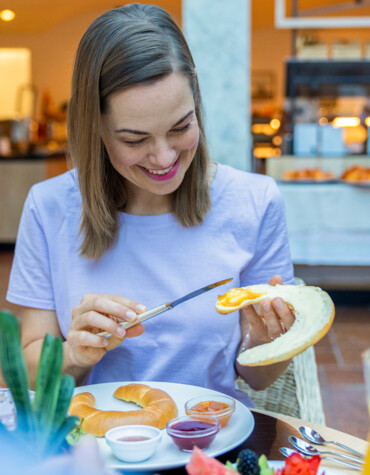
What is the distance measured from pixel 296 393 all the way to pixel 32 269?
2.24 feet

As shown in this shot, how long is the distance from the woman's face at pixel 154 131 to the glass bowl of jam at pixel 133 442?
513 millimetres

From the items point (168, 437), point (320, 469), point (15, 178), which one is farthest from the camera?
point (15, 178)

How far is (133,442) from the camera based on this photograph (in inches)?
35.3

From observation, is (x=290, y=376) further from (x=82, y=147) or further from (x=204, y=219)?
(x=82, y=147)

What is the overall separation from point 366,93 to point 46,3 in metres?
6.82

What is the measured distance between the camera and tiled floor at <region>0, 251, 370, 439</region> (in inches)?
114

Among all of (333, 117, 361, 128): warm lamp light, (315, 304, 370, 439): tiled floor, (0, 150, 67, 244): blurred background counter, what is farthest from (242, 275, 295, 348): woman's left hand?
(0, 150, 67, 244): blurred background counter

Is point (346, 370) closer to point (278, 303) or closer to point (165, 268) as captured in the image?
point (165, 268)

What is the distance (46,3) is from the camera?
10.1 metres

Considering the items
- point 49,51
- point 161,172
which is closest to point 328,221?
point 161,172

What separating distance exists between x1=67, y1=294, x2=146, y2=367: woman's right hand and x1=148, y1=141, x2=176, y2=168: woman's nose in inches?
11.3

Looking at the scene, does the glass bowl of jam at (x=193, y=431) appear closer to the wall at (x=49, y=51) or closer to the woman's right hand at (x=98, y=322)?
the woman's right hand at (x=98, y=322)

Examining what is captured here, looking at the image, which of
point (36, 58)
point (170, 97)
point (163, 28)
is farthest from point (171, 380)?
point (36, 58)

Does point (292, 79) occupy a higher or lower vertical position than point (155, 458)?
higher
